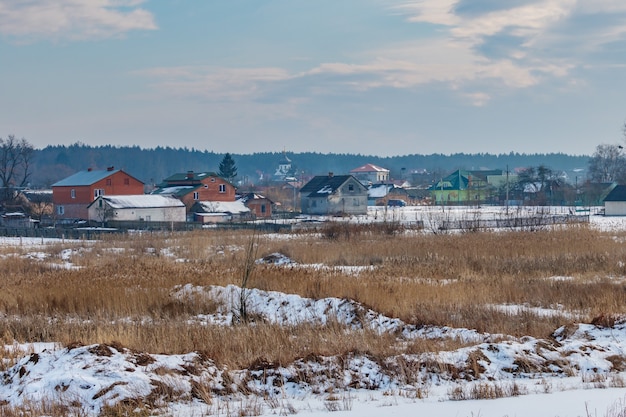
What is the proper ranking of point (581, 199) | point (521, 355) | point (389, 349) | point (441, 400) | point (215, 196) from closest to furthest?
1. point (441, 400)
2. point (521, 355)
3. point (389, 349)
4. point (215, 196)
5. point (581, 199)

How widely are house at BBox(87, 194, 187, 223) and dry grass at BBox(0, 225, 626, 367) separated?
34927mm

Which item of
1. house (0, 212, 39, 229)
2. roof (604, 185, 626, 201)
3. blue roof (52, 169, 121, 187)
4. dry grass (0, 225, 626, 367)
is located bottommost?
house (0, 212, 39, 229)

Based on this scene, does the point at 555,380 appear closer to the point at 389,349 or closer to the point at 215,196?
the point at 389,349

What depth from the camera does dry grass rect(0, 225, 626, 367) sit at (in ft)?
38.7

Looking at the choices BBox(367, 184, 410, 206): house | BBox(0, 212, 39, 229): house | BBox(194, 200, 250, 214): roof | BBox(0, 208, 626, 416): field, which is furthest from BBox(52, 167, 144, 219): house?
BBox(367, 184, 410, 206): house

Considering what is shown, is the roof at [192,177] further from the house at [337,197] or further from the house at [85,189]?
the house at [337,197]

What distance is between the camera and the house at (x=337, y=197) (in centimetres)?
8700

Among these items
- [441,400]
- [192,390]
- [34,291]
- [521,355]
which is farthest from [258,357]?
[34,291]

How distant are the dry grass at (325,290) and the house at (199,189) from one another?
4602 centimetres

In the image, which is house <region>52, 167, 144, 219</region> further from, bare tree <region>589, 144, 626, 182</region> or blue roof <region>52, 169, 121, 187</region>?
bare tree <region>589, 144, 626, 182</region>

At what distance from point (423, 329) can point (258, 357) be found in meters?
4.10

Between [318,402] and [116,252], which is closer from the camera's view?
[318,402]

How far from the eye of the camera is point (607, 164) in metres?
130

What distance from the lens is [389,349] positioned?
1059 cm
